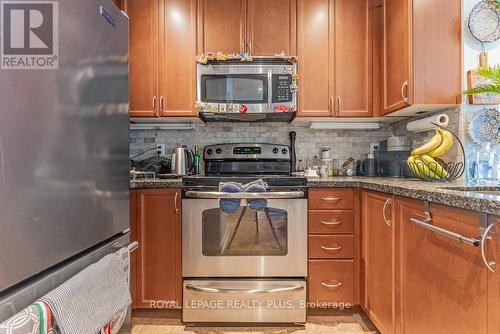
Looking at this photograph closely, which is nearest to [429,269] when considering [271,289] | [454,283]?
[454,283]

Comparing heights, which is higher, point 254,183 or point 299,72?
point 299,72

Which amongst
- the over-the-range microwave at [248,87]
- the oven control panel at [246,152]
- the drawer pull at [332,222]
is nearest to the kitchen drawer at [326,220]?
the drawer pull at [332,222]

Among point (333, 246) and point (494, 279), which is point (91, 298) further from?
point (333, 246)

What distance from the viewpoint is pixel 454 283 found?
1.03 m

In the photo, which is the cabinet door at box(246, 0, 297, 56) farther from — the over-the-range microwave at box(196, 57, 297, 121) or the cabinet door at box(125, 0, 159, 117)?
the cabinet door at box(125, 0, 159, 117)

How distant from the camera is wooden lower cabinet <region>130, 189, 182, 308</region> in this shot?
1977mm

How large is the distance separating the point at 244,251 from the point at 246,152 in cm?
82

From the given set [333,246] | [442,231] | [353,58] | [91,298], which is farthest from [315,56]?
[91,298]

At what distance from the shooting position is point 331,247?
6.51ft

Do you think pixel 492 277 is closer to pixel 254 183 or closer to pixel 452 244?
pixel 452 244

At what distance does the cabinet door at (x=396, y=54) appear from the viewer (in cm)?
185

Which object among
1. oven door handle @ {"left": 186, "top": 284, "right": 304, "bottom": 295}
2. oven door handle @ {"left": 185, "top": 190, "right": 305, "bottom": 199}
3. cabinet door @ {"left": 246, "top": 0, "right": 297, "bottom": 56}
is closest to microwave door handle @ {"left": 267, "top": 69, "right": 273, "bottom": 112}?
cabinet door @ {"left": 246, "top": 0, "right": 297, "bottom": 56}

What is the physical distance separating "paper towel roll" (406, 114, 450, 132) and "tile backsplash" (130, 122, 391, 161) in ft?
1.76

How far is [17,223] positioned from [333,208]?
5.58ft
